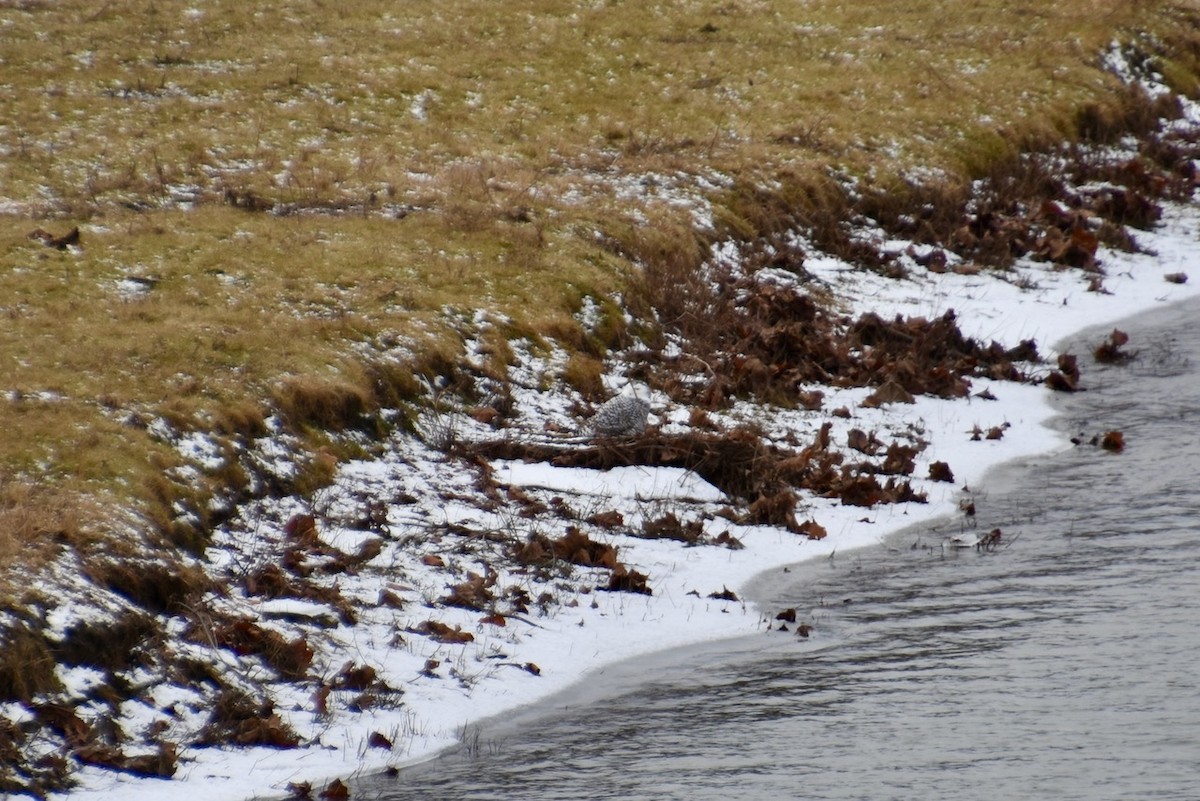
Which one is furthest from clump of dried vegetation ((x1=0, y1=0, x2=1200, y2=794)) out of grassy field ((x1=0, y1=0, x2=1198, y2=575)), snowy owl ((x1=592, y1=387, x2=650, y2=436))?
snowy owl ((x1=592, y1=387, x2=650, y2=436))

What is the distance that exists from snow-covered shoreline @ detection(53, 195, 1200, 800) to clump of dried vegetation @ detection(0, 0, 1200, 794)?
24 cm

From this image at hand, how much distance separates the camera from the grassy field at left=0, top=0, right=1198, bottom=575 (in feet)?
39.5

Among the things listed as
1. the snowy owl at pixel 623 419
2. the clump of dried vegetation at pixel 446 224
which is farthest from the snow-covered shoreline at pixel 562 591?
the snowy owl at pixel 623 419

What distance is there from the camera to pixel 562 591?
10.7 metres

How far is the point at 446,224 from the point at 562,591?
7541mm

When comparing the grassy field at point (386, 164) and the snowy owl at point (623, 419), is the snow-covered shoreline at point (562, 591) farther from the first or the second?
the grassy field at point (386, 164)

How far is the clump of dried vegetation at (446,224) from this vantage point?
33.0 feet

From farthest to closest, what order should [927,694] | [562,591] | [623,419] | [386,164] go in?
1. [386,164]
2. [623,419]
3. [562,591]
4. [927,694]

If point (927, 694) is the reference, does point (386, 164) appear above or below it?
above

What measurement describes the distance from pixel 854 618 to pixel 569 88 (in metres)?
15.2

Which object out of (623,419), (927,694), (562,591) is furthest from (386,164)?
(927,694)

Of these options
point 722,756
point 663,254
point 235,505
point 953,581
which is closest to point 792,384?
point 663,254

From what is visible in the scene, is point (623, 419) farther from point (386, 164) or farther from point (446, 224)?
point (386, 164)

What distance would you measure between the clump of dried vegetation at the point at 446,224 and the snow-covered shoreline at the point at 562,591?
242mm
